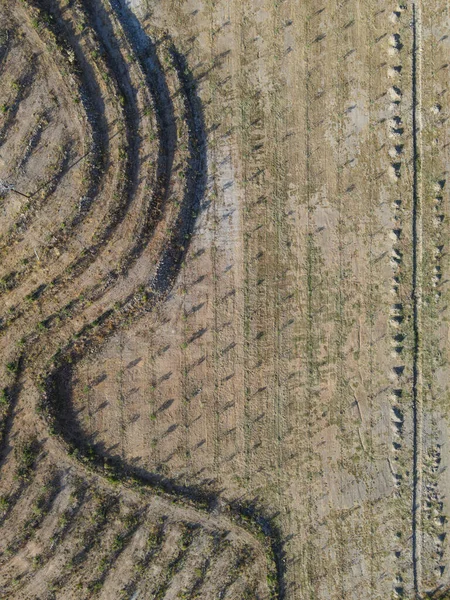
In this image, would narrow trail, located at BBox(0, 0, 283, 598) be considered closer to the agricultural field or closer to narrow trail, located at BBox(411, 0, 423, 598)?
the agricultural field

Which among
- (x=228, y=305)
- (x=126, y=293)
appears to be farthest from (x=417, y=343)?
(x=126, y=293)

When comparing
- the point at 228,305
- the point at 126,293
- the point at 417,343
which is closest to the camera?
the point at 126,293

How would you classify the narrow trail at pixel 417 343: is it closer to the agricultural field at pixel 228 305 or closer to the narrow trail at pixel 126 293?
the agricultural field at pixel 228 305

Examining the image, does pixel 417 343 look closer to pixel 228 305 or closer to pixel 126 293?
pixel 228 305

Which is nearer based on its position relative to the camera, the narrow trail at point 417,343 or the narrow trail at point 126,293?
the narrow trail at point 126,293

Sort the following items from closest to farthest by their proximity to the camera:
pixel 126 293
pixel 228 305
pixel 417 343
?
pixel 126 293
pixel 228 305
pixel 417 343

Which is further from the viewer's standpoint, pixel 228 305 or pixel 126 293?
pixel 228 305

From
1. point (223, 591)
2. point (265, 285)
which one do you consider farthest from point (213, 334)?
point (223, 591)

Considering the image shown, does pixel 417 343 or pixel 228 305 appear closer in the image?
pixel 228 305

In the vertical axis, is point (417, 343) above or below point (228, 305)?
below

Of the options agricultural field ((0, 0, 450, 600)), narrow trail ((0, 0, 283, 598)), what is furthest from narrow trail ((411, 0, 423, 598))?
narrow trail ((0, 0, 283, 598))

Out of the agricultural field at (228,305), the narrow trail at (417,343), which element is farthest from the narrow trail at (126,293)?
the narrow trail at (417,343)
